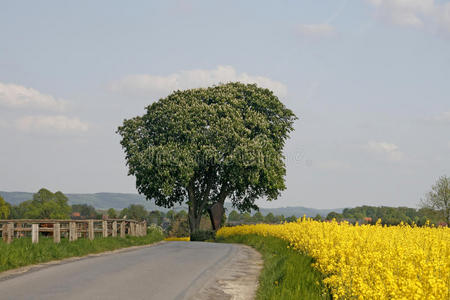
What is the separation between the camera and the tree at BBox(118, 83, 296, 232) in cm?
3509

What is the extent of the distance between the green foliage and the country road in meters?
109

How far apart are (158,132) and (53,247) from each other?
2170 centimetres

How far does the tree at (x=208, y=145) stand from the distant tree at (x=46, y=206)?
8388 cm

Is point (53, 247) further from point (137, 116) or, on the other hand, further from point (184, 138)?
point (137, 116)

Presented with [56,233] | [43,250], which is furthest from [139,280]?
[56,233]

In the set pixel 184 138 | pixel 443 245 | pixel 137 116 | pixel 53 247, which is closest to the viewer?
pixel 443 245

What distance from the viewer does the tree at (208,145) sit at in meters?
35.1

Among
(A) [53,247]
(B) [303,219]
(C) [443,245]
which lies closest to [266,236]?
(B) [303,219]

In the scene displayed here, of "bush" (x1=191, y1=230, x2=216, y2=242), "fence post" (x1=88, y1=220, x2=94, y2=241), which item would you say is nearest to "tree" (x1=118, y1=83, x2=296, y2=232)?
"bush" (x1=191, y1=230, x2=216, y2=242)

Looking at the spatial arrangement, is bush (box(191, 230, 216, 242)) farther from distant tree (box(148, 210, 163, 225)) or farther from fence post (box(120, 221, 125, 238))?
distant tree (box(148, 210, 163, 225))

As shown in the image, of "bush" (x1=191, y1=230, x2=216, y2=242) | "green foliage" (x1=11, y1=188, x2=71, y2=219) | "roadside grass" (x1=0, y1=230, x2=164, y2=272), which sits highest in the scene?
"green foliage" (x1=11, y1=188, x2=71, y2=219)

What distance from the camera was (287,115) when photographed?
137 feet

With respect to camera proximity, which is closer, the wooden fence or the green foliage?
the wooden fence

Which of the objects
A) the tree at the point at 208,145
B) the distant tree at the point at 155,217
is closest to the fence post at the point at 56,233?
the tree at the point at 208,145
